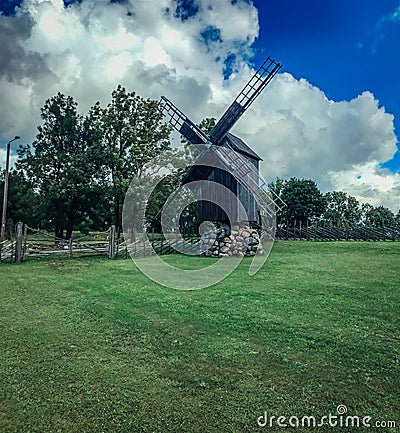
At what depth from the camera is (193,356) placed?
5.16m

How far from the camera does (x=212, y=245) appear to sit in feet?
64.3

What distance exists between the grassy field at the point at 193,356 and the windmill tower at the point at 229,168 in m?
9.56

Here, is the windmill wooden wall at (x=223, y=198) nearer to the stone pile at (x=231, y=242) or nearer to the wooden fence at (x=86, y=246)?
the stone pile at (x=231, y=242)

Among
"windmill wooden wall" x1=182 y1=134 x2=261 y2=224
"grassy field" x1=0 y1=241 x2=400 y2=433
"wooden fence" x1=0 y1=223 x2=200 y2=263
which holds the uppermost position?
"windmill wooden wall" x1=182 y1=134 x2=261 y2=224

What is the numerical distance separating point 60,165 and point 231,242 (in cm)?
1380

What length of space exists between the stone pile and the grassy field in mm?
9067

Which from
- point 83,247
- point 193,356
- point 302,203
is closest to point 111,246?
A: point 83,247

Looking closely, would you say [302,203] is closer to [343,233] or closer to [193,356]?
[343,233]

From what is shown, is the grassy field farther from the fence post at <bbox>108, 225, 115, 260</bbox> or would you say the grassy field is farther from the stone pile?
the stone pile

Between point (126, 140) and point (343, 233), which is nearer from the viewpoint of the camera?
point (126, 140)

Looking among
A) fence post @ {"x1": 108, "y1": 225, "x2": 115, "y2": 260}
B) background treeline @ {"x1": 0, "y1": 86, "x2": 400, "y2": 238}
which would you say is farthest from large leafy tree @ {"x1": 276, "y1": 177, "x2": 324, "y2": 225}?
fence post @ {"x1": 108, "y1": 225, "x2": 115, "y2": 260}

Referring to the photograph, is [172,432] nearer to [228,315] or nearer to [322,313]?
[228,315]

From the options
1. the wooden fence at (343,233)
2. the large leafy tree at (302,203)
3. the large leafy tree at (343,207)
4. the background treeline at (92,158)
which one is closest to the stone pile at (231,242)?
the background treeline at (92,158)

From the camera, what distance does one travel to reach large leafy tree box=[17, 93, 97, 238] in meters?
23.9
